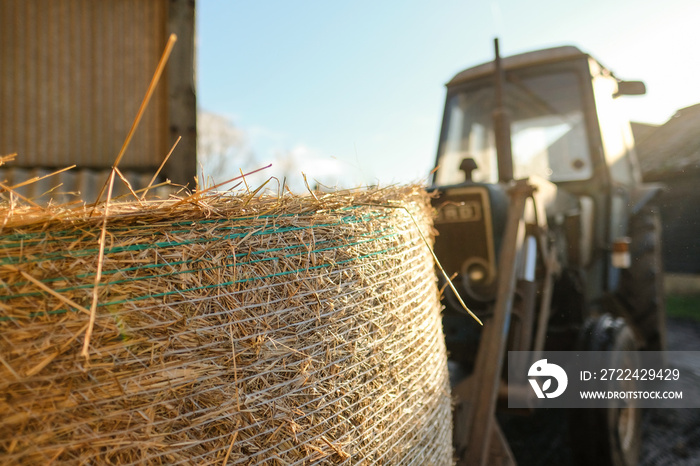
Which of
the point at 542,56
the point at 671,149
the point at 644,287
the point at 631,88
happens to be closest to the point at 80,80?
the point at 542,56

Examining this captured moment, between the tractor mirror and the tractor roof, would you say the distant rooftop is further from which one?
the tractor roof

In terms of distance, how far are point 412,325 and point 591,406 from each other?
167cm

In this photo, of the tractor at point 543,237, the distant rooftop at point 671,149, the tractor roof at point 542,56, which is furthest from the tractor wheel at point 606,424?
the distant rooftop at point 671,149

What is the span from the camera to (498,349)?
209 cm

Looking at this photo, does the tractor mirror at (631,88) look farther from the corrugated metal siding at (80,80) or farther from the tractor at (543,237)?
the corrugated metal siding at (80,80)

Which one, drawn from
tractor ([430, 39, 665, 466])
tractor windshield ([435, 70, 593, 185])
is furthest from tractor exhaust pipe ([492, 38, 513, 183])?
tractor windshield ([435, 70, 593, 185])

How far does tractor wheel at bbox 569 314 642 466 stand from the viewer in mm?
2449

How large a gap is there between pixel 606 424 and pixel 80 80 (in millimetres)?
4659

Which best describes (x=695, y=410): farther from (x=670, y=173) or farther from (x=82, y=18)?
(x=82, y=18)

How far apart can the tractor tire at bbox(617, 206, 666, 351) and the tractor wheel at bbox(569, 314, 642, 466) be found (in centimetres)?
91

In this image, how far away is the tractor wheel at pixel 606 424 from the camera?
8.04 ft

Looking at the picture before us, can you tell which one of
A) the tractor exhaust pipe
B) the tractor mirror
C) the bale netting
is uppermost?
the tractor mirror

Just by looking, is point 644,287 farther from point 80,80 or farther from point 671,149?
point 80,80

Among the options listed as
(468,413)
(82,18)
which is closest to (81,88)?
(82,18)
